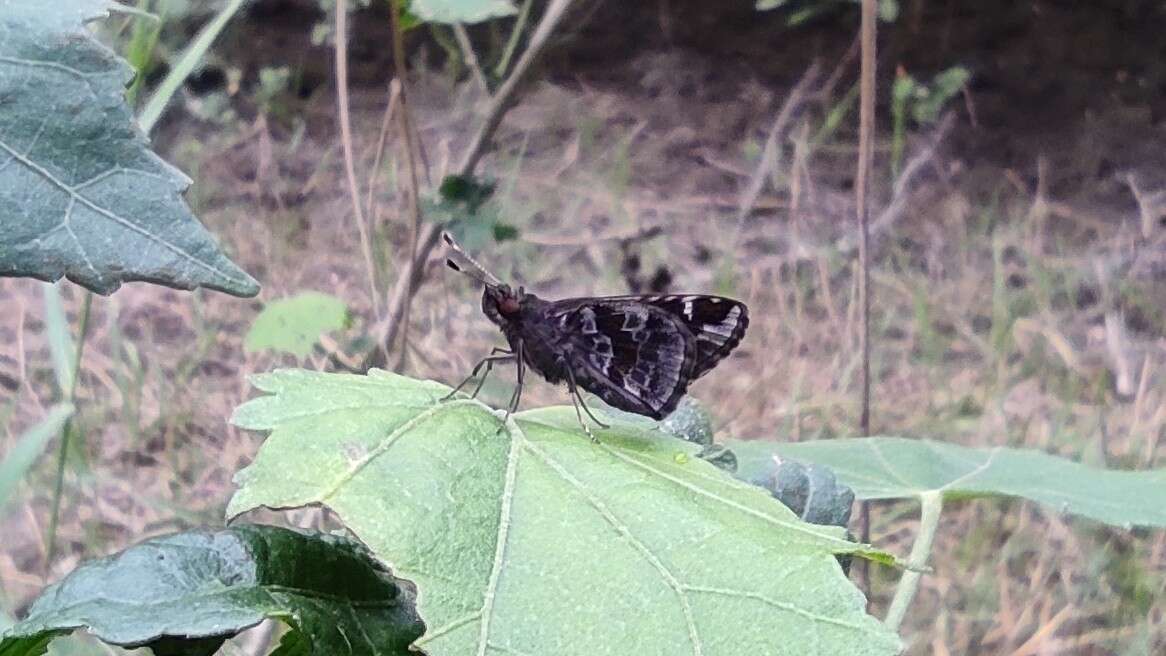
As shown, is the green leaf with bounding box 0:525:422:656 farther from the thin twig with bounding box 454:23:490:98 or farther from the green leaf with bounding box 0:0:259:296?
the thin twig with bounding box 454:23:490:98

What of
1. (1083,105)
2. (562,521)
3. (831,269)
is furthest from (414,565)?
(1083,105)

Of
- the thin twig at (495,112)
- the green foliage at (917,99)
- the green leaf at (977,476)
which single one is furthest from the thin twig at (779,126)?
the green leaf at (977,476)

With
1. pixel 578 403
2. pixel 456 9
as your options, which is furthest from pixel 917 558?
pixel 456 9

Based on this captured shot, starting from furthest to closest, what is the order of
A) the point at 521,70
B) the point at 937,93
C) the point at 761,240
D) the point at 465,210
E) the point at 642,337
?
the point at 937,93
the point at 761,240
the point at 465,210
the point at 521,70
the point at 642,337

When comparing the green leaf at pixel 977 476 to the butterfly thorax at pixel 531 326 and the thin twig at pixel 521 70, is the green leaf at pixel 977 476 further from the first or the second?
the thin twig at pixel 521 70

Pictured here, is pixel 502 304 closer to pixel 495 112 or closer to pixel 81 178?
pixel 81 178

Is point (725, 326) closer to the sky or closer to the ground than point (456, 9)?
closer to the ground

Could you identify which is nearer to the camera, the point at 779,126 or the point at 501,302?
the point at 501,302

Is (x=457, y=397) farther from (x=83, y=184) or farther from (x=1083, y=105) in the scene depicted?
(x=1083, y=105)
